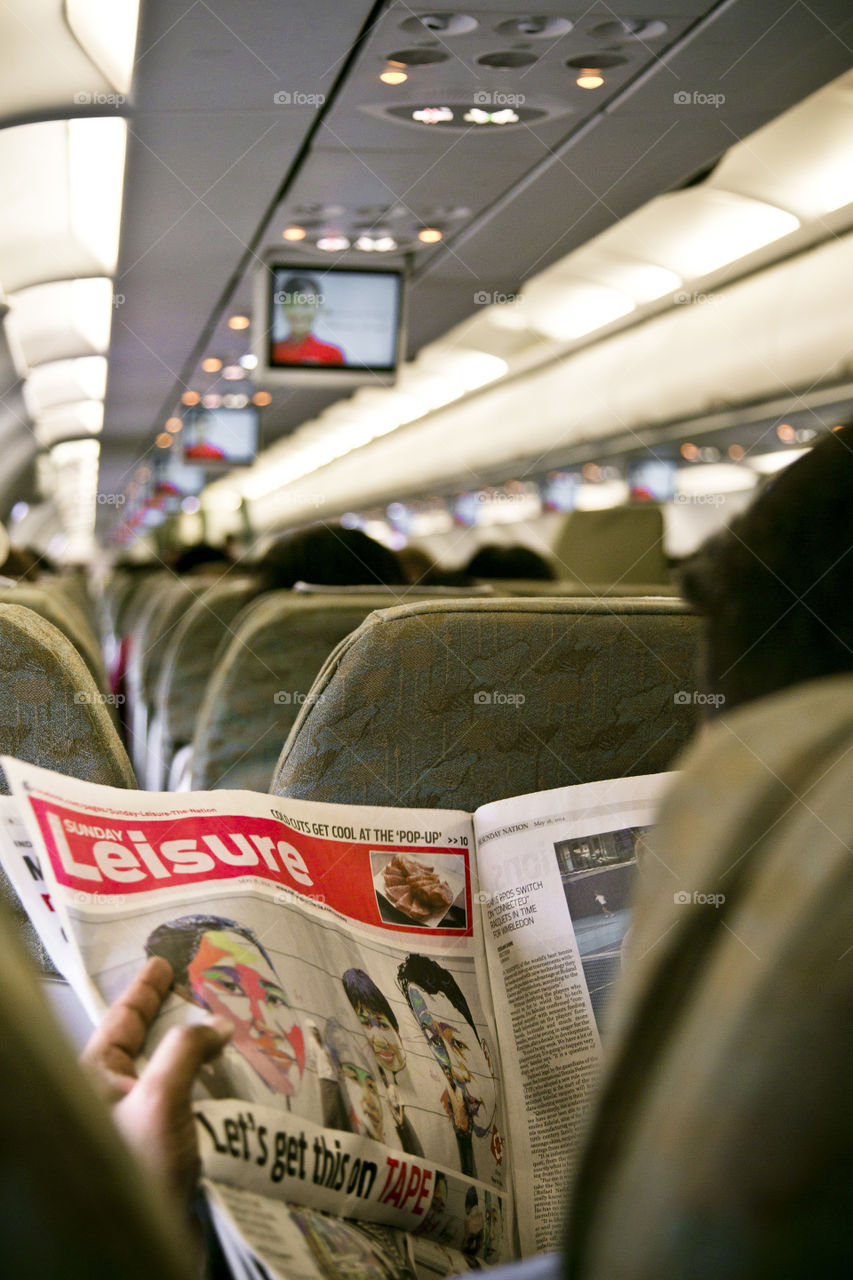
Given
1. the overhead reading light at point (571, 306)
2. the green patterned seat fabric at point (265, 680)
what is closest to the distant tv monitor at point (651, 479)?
the overhead reading light at point (571, 306)

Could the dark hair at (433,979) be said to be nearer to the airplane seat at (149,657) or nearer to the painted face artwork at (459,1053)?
the painted face artwork at (459,1053)

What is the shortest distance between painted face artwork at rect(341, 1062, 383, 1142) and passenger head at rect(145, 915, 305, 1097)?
5 cm

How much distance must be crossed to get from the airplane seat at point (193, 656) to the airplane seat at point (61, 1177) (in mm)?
2547

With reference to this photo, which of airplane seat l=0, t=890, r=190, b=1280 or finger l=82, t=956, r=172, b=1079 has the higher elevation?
airplane seat l=0, t=890, r=190, b=1280

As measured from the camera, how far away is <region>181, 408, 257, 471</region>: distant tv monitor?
12.3m

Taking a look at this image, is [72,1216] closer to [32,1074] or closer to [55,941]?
[32,1074]


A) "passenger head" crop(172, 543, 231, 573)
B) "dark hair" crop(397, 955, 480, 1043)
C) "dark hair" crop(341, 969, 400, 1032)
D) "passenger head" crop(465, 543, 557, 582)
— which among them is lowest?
"passenger head" crop(172, 543, 231, 573)

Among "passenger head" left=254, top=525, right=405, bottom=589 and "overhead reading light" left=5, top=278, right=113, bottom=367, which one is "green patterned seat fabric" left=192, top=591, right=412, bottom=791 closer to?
"passenger head" left=254, top=525, right=405, bottom=589

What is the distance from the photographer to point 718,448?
7082 millimetres

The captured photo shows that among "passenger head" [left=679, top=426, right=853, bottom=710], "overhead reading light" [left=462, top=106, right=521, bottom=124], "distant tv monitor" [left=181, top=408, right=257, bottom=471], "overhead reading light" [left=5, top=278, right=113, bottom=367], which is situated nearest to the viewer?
"passenger head" [left=679, top=426, right=853, bottom=710]

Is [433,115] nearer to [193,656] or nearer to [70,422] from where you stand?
[193,656]

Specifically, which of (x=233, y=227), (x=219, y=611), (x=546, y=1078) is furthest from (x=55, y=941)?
(x=233, y=227)

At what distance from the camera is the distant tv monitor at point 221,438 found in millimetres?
12344

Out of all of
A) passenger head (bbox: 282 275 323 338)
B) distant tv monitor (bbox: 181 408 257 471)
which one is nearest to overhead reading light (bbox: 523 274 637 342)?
passenger head (bbox: 282 275 323 338)
